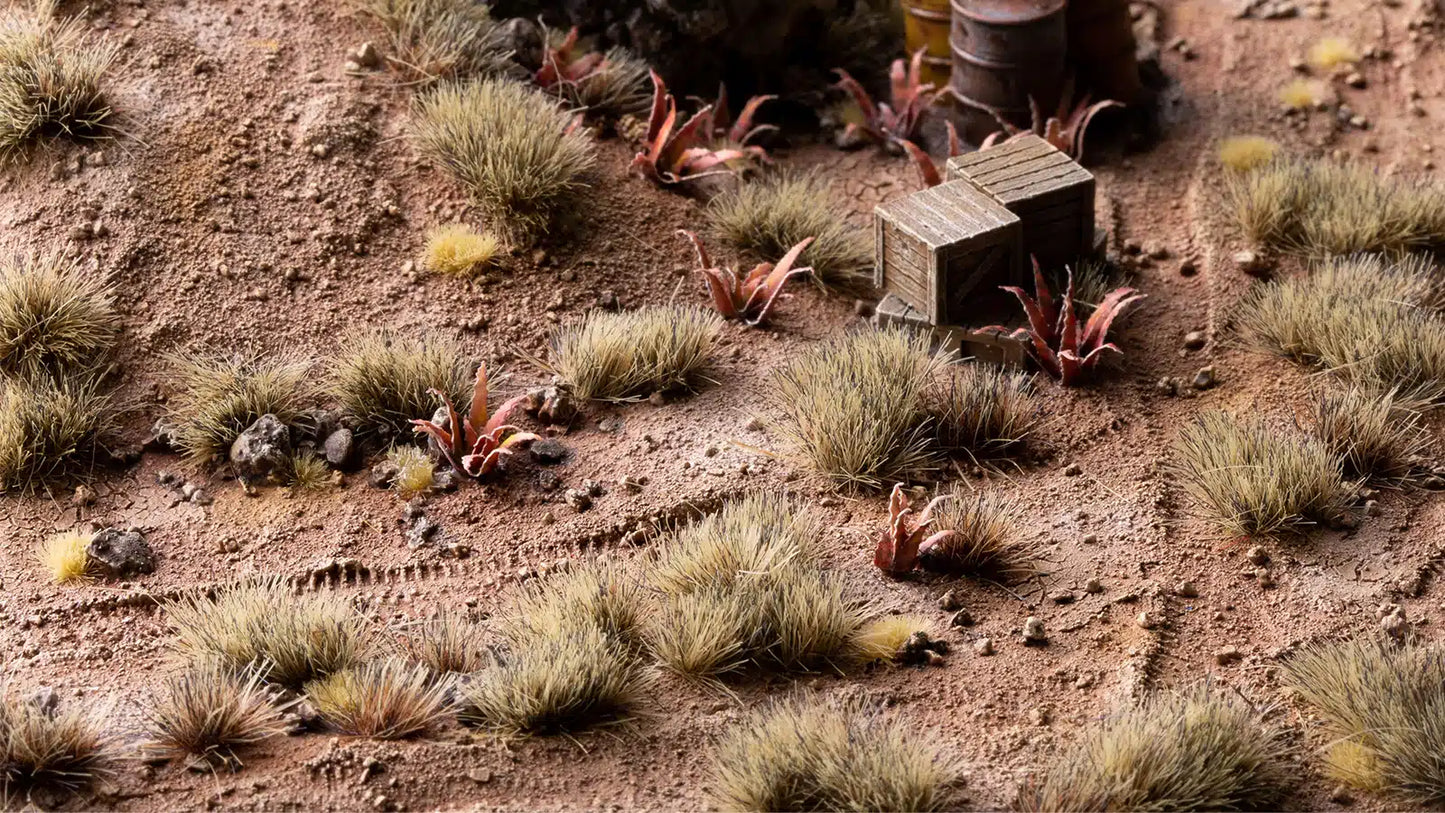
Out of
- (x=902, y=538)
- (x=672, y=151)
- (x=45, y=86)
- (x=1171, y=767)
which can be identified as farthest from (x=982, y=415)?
(x=45, y=86)

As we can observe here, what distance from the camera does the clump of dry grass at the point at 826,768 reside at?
4211 millimetres

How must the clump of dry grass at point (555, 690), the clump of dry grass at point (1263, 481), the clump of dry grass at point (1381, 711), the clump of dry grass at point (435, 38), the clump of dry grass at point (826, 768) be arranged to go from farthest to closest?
1. the clump of dry grass at point (435, 38)
2. the clump of dry grass at point (1263, 481)
3. the clump of dry grass at point (555, 690)
4. the clump of dry grass at point (1381, 711)
5. the clump of dry grass at point (826, 768)

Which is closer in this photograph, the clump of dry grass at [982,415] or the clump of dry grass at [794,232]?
the clump of dry grass at [982,415]

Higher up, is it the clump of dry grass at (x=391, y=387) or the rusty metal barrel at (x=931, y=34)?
the rusty metal barrel at (x=931, y=34)

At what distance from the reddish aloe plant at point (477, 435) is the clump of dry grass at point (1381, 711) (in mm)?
2780

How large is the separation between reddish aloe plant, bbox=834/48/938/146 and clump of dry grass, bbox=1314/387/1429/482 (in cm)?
268

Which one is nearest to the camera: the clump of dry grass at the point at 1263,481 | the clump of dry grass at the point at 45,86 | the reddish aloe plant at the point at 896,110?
the clump of dry grass at the point at 1263,481

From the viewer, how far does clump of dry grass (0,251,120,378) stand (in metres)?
5.76

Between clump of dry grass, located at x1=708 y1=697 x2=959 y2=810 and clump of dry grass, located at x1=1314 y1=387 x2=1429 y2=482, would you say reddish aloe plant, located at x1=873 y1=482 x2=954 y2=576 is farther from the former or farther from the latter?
clump of dry grass, located at x1=1314 y1=387 x2=1429 y2=482

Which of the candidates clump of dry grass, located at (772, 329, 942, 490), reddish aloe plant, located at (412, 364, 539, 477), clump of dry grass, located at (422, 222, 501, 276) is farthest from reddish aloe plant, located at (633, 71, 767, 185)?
reddish aloe plant, located at (412, 364, 539, 477)

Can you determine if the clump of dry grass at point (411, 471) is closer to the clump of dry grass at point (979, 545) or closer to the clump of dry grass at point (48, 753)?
the clump of dry grass at point (48, 753)

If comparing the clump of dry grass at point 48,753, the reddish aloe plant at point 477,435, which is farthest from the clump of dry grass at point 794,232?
the clump of dry grass at point 48,753

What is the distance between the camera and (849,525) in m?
5.45

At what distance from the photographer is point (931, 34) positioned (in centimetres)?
773
